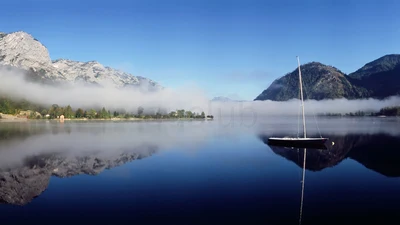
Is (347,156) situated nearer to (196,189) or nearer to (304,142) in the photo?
(304,142)

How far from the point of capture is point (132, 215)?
20219 mm

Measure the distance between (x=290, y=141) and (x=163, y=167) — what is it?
2977 cm

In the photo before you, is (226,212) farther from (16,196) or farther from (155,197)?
(16,196)

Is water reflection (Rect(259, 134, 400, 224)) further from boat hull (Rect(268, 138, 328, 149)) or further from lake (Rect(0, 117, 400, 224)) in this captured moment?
boat hull (Rect(268, 138, 328, 149))

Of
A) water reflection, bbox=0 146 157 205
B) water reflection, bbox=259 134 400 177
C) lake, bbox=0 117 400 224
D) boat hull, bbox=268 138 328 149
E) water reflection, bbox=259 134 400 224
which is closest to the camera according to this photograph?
lake, bbox=0 117 400 224

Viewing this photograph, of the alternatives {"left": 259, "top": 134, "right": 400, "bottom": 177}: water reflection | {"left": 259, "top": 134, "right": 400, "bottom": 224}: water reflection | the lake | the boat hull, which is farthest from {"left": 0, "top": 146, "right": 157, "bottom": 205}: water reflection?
the boat hull

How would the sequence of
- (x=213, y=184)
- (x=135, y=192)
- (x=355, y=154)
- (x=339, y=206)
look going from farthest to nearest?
(x=355, y=154) → (x=213, y=184) → (x=135, y=192) → (x=339, y=206)

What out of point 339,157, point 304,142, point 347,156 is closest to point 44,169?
point 339,157

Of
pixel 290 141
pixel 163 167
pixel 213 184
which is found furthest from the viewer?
pixel 290 141

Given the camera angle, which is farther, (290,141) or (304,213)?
(290,141)

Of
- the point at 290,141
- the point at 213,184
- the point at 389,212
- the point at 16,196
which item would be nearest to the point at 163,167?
the point at 213,184

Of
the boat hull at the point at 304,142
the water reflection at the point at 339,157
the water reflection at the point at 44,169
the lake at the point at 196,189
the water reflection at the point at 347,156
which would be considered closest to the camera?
the lake at the point at 196,189

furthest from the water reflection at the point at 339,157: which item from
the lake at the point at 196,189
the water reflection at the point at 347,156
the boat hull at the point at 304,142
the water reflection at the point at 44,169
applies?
the water reflection at the point at 44,169

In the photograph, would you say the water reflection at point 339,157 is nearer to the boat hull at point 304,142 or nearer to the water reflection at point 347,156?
the water reflection at point 347,156
